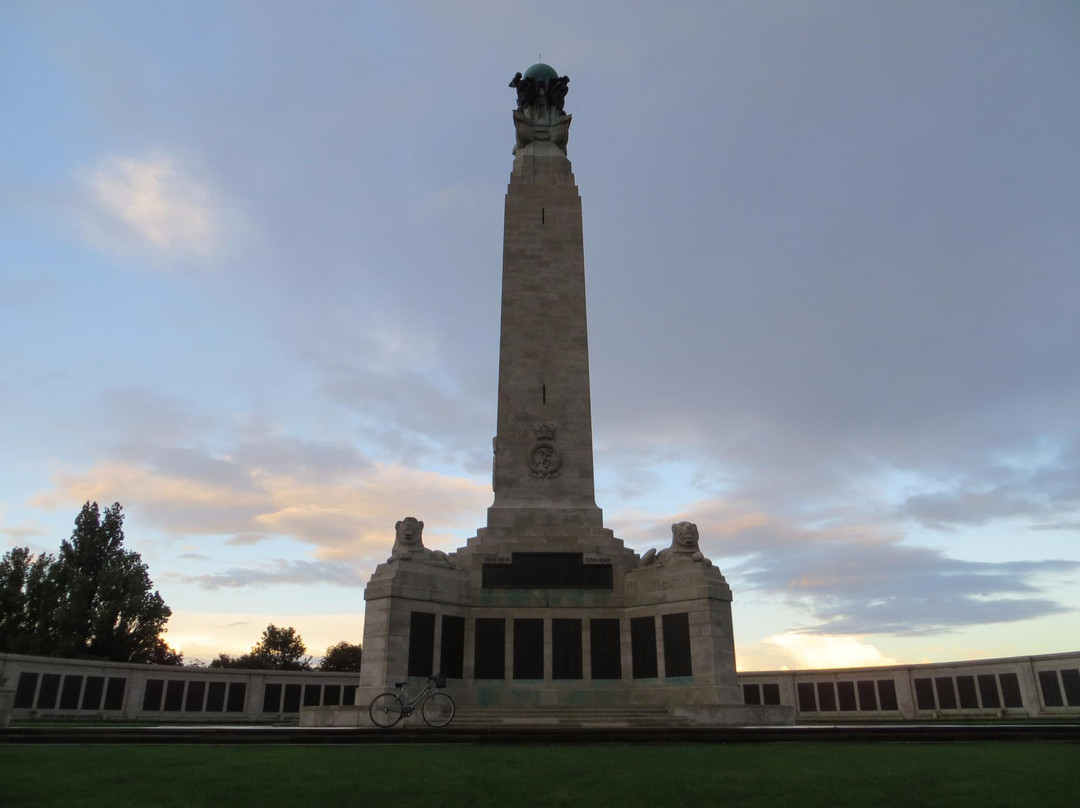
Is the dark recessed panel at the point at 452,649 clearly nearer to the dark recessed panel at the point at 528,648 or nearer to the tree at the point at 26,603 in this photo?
the dark recessed panel at the point at 528,648

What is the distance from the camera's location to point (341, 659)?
240ft

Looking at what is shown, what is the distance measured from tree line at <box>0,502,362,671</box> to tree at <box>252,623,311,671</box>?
910 inches

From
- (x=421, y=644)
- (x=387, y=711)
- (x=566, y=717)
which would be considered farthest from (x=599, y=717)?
(x=387, y=711)

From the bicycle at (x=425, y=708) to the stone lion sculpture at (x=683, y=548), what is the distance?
860 centimetres

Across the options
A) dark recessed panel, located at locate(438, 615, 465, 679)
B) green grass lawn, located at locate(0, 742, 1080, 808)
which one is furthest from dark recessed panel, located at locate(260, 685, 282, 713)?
green grass lawn, located at locate(0, 742, 1080, 808)

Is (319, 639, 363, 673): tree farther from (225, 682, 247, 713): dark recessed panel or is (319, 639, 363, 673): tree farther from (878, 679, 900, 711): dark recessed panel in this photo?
(878, 679, 900, 711): dark recessed panel

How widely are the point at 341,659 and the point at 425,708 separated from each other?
2309 inches

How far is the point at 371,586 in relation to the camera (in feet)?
76.7

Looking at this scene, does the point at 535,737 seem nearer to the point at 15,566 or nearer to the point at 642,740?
the point at 642,740

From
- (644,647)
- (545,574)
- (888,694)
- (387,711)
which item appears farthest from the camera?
(888,694)

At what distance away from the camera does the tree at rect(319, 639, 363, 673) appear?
238 feet

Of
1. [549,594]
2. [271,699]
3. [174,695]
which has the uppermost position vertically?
[549,594]

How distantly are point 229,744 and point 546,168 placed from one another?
25.4 metres

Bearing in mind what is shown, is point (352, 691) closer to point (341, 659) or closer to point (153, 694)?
point (153, 694)
